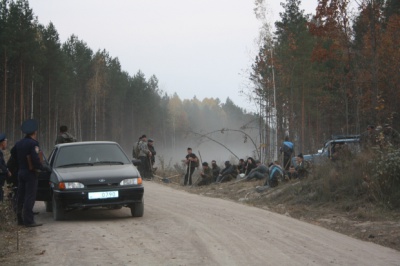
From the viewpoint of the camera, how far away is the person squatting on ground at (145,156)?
23.7 metres

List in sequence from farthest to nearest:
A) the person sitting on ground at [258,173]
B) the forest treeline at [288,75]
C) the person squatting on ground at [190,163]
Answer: the forest treeline at [288,75], the person squatting on ground at [190,163], the person sitting on ground at [258,173]

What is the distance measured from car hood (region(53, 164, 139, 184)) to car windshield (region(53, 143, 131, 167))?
0.81 ft

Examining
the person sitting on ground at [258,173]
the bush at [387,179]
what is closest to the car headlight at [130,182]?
the bush at [387,179]

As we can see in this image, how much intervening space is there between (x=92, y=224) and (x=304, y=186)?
7.25m

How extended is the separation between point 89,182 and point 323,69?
3687 centimetres

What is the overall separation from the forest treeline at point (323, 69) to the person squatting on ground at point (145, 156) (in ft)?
35.0

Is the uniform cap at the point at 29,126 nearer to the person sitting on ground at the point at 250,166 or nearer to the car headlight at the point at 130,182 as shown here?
the car headlight at the point at 130,182

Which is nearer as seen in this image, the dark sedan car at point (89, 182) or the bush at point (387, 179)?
the dark sedan car at point (89, 182)

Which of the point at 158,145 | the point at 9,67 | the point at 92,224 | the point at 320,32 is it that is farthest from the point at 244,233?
the point at 158,145

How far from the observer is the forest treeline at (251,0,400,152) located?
30.3m

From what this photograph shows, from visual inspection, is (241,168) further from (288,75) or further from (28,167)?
(288,75)

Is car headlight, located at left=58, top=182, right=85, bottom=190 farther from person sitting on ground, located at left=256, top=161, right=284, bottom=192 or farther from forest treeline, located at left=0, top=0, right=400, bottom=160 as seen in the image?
forest treeline, located at left=0, top=0, right=400, bottom=160

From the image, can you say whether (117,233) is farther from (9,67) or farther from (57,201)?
(9,67)

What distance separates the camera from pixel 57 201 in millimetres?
10773
